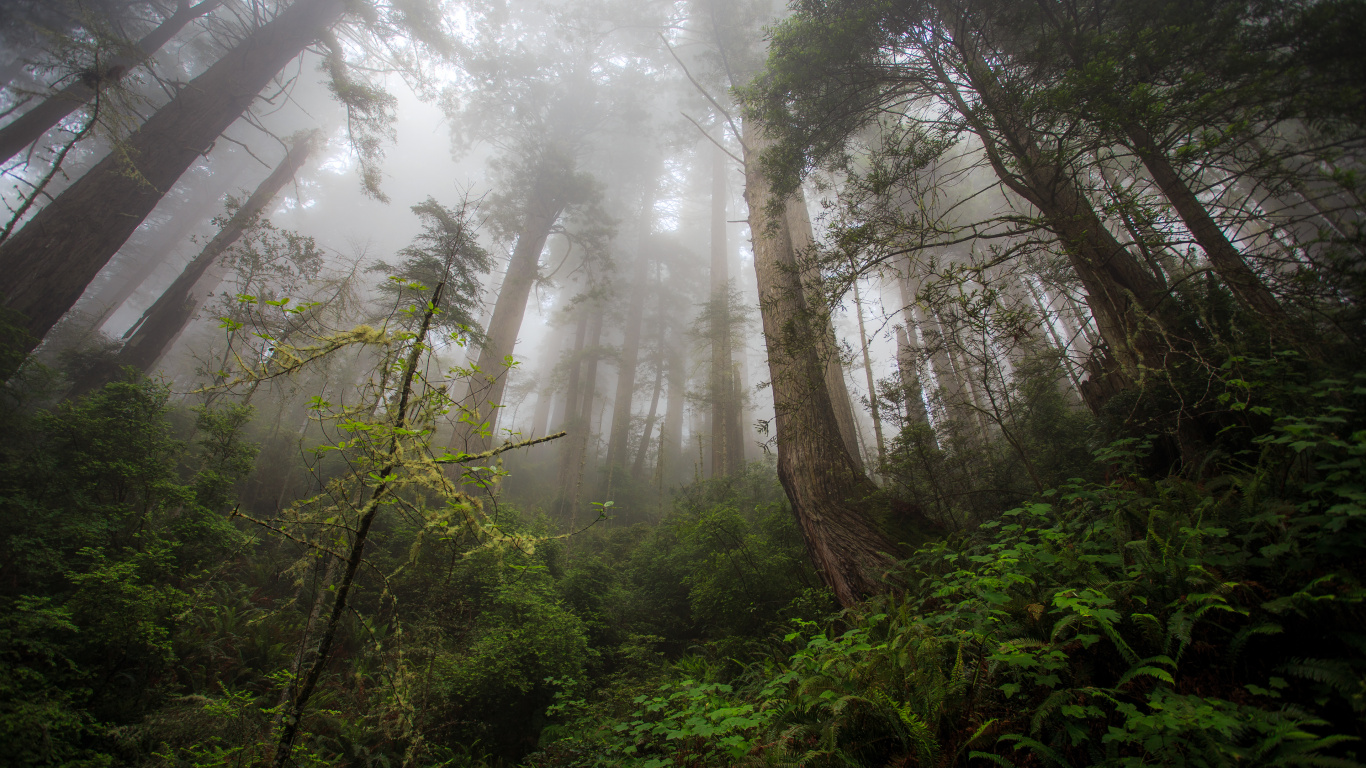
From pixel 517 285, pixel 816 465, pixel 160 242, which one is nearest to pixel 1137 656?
pixel 816 465

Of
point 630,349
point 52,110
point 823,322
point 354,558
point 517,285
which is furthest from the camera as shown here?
point 630,349

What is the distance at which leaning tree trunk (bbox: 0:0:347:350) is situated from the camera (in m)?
5.61

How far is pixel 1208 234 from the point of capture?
372cm

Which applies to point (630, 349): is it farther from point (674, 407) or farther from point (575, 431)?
point (575, 431)

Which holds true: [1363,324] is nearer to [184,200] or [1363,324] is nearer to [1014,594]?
[1014,594]

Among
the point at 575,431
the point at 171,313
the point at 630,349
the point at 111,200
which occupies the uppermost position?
the point at 630,349

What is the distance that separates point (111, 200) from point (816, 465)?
10.2 meters

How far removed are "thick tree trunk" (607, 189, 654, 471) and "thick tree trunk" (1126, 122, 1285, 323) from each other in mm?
13999

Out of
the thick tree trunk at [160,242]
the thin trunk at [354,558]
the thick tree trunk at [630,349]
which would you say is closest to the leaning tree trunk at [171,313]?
the thin trunk at [354,558]

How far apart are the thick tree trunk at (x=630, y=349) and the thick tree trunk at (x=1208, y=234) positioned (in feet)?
45.9

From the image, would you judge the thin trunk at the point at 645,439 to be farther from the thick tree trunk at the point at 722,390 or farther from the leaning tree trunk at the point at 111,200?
the leaning tree trunk at the point at 111,200

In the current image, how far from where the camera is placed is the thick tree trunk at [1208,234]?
329 cm

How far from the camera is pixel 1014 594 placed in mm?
2490

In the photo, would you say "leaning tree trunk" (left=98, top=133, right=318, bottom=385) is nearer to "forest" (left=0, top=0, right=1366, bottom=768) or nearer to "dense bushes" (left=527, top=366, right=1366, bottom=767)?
"forest" (left=0, top=0, right=1366, bottom=768)
